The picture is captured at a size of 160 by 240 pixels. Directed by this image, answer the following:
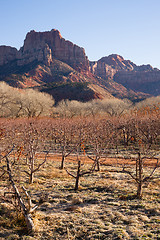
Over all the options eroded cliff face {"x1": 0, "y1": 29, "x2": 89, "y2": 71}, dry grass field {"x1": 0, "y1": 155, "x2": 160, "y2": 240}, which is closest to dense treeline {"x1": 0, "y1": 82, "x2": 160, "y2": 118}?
dry grass field {"x1": 0, "y1": 155, "x2": 160, "y2": 240}

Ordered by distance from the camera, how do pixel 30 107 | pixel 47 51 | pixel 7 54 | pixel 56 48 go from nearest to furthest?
pixel 30 107 < pixel 47 51 < pixel 7 54 < pixel 56 48

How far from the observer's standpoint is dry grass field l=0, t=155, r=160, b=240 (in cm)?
492

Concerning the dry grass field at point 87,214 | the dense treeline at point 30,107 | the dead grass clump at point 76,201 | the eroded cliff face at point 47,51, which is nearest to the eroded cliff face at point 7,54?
the eroded cliff face at point 47,51

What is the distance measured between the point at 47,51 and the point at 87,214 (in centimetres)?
15369

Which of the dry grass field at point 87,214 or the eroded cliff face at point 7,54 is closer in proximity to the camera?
the dry grass field at point 87,214

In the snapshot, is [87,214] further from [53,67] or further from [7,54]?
[7,54]

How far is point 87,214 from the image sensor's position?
6.16 meters

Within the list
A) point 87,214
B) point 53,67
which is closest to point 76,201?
point 87,214

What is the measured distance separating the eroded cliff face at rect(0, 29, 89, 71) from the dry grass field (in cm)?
14692

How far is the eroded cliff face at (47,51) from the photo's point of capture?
151 meters

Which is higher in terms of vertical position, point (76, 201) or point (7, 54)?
point (7, 54)

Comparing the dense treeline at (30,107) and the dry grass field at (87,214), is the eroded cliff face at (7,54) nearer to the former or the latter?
the dense treeline at (30,107)

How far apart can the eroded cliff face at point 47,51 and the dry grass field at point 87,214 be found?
482ft

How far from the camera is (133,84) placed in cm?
19712
